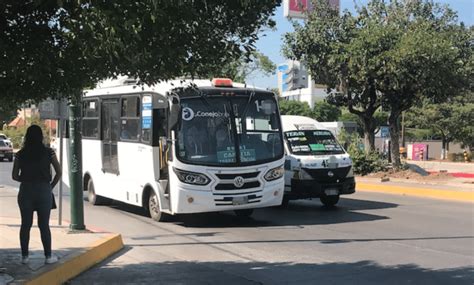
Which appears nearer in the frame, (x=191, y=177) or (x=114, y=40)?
→ (x=114, y=40)

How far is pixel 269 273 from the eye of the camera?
24.8ft

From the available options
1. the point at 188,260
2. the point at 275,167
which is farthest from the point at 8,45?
the point at 275,167

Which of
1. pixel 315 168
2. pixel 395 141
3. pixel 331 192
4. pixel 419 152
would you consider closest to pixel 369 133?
pixel 395 141

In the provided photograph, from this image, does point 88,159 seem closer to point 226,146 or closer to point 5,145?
point 226,146

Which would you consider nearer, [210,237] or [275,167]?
[210,237]

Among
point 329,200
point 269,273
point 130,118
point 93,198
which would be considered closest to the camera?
point 269,273

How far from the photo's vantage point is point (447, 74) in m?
20.5

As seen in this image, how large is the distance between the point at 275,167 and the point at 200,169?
5.26ft

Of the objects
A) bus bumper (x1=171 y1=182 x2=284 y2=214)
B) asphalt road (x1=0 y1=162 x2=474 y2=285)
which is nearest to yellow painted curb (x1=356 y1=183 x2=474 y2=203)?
asphalt road (x1=0 y1=162 x2=474 y2=285)

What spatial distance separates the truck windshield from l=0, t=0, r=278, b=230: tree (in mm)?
8067

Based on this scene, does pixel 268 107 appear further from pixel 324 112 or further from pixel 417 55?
pixel 324 112

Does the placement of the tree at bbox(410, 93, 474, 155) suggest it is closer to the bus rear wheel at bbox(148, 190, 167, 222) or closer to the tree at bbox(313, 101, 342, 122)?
the tree at bbox(313, 101, 342, 122)

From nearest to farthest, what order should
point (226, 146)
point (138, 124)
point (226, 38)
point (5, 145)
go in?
point (226, 38), point (226, 146), point (138, 124), point (5, 145)

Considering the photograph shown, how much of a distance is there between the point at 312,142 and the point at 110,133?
4.94 metres
